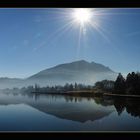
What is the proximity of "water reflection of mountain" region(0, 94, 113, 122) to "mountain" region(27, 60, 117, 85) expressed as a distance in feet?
0.44

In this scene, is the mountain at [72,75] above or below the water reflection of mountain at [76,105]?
above

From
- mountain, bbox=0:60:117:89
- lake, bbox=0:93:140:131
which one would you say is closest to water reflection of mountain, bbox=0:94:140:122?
lake, bbox=0:93:140:131

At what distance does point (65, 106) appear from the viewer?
202 cm

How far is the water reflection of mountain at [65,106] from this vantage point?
1981 millimetres

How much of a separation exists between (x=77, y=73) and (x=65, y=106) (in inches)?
10.8

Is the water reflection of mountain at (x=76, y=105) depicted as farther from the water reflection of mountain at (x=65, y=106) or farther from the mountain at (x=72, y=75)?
the mountain at (x=72, y=75)

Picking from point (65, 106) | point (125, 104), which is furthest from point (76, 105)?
point (125, 104)

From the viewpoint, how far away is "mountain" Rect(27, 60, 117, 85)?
6.61 feet
